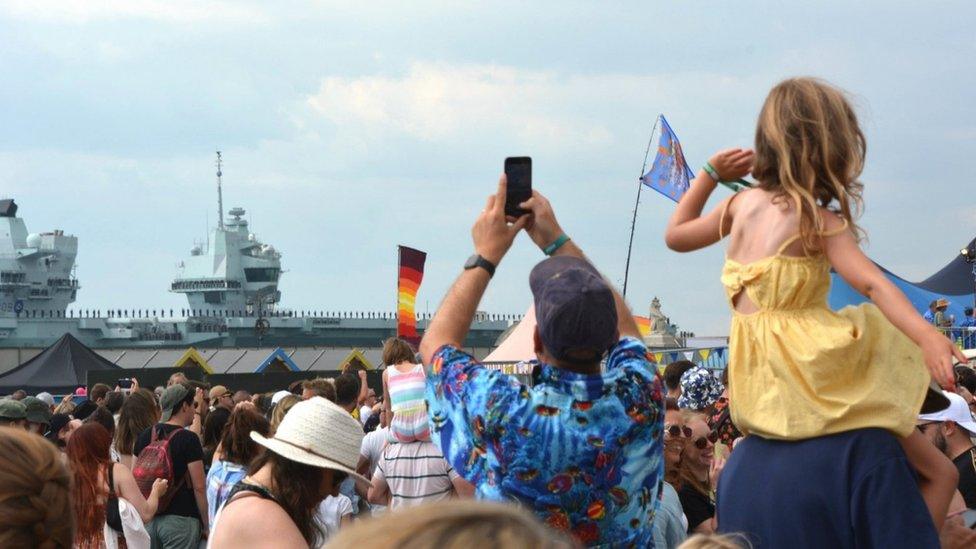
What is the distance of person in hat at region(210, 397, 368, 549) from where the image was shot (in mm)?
4047

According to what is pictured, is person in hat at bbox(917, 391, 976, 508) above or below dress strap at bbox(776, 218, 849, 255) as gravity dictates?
below

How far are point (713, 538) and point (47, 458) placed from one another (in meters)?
1.44

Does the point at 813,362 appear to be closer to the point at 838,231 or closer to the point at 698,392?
the point at 838,231

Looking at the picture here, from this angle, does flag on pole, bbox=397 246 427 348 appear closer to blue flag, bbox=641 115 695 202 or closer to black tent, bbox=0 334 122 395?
blue flag, bbox=641 115 695 202

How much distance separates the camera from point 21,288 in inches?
2977

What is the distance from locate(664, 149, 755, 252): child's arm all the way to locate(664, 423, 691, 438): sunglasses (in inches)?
106

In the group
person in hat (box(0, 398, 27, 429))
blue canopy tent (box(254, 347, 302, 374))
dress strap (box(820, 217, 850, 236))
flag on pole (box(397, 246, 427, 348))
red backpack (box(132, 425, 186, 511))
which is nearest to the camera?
dress strap (box(820, 217, 850, 236))

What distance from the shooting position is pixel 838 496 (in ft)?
9.75

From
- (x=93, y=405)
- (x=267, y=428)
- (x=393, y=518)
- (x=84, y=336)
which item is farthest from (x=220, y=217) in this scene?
(x=393, y=518)

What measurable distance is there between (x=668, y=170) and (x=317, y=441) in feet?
48.7

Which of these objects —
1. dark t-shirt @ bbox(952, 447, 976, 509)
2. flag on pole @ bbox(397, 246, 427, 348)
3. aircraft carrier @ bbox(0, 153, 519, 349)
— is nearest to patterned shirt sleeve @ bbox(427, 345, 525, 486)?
dark t-shirt @ bbox(952, 447, 976, 509)

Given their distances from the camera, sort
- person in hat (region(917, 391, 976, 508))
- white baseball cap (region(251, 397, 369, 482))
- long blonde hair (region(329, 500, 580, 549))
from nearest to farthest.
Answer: long blonde hair (region(329, 500, 580, 549)) → white baseball cap (region(251, 397, 369, 482)) → person in hat (region(917, 391, 976, 508))

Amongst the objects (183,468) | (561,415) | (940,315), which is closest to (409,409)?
(183,468)

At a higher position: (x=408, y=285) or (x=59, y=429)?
(x=408, y=285)
